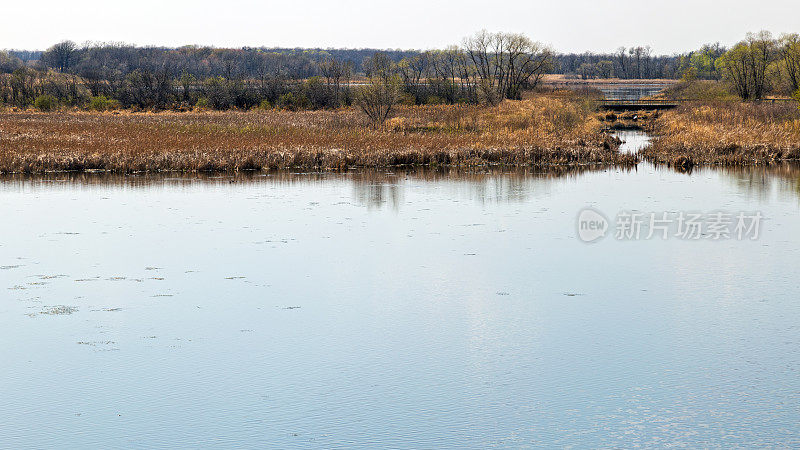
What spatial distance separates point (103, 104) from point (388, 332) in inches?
2817

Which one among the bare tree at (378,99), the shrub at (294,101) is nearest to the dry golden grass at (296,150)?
the bare tree at (378,99)

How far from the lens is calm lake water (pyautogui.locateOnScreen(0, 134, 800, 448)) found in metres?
6.63

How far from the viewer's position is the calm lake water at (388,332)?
663 cm

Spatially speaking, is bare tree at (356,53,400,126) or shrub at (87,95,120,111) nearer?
bare tree at (356,53,400,126)

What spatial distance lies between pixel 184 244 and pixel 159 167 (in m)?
12.6

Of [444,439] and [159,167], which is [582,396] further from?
[159,167]

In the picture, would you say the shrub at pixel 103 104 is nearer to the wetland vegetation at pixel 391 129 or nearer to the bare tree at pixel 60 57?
the wetland vegetation at pixel 391 129

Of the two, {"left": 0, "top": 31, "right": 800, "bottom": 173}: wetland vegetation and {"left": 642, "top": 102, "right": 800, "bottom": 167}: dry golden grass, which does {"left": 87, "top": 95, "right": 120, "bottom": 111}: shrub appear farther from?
{"left": 642, "top": 102, "right": 800, "bottom": 167}: dry golden grass

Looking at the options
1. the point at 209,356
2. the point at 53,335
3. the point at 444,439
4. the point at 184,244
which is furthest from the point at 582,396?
the point at 184,244

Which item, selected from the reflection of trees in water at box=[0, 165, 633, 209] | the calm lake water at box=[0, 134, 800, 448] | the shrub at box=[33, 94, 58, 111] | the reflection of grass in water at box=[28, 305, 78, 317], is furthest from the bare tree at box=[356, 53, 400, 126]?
the shrub at box=[33, 94, 58, 111]

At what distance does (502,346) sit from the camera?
8.66 metres

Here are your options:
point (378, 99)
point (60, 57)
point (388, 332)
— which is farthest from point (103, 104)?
point (60, 57)

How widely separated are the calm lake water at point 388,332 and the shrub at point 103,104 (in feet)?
195

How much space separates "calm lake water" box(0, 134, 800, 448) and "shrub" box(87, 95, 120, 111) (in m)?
59.5
